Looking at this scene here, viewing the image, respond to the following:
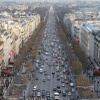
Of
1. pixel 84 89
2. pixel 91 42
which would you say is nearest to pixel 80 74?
pixel 84 89

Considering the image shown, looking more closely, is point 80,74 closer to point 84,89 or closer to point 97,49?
point 84,89

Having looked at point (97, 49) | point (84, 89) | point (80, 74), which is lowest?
point (80, 74)

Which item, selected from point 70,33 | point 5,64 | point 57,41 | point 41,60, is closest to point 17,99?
point 5,64

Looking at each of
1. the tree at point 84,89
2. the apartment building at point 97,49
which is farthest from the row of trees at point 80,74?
the apartment building at point 97,49

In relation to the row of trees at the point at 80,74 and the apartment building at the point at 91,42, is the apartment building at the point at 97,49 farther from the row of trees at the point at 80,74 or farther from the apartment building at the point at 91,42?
the row of trees at the point at 80,74

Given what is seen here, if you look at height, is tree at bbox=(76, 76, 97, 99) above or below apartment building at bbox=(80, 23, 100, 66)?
above

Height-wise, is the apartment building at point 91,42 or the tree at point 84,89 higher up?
the tree at point 84,89

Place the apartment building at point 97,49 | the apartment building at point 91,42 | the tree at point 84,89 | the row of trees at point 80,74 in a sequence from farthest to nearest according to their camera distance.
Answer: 1. the apartment building at point 91,42
2. the apartment building at point 97,49
3. the row of trees at point 80,74
4. the tree at point 84,89

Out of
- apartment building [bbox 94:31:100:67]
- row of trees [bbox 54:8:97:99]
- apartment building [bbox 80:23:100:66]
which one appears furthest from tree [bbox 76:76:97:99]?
apartment building [bbox 80:23:100:66]

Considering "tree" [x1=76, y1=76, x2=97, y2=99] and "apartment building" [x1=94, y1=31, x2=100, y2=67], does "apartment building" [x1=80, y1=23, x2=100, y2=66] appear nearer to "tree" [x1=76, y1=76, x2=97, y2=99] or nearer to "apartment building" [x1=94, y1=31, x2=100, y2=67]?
"apartment building" [x1=94, y1=31, x2=100, y2=67]

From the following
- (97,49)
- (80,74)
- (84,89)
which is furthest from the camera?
(97,49)

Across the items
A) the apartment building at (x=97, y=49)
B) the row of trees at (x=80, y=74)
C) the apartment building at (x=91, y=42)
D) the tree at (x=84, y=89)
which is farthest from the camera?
the apartment building at (x=91, y=42)

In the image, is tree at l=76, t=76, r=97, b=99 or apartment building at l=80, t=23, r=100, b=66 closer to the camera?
tree at l=76, t=76, r=97, b=99
